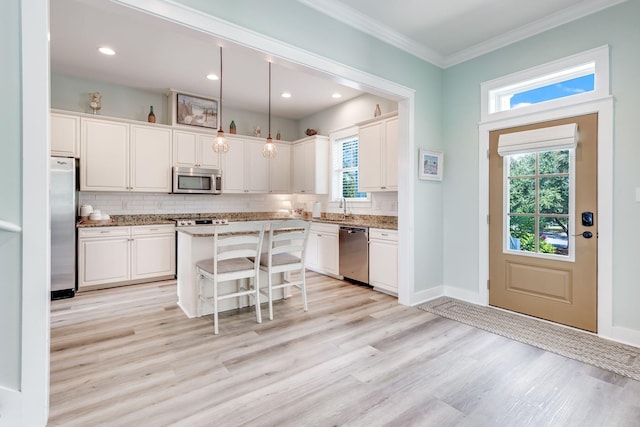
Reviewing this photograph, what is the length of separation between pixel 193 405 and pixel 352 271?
3014mm

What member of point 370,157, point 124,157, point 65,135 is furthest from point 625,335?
point 65,135

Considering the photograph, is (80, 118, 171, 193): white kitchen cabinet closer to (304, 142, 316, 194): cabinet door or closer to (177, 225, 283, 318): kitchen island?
(177, 225, 283, 318): kitchen island

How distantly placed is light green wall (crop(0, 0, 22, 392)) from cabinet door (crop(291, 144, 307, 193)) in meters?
4.59

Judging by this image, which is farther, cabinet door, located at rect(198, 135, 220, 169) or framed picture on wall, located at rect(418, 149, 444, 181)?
cabinet door, located at rect(198, 135, 220, 169)

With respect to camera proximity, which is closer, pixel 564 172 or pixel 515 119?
pixel 564 172

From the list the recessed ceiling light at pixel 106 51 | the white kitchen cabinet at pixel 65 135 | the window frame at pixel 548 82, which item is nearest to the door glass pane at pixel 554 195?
the window frame at pixel 548 82

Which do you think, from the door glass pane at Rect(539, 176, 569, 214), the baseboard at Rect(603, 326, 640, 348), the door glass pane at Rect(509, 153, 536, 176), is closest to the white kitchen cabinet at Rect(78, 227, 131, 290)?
the door glass pane at Rect(509, 153, 536, 176)

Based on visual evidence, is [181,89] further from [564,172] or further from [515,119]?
[564,172]

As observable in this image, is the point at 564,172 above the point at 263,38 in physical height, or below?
below

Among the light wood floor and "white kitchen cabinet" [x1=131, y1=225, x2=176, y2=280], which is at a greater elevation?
"white kitchen cabinet" [x1=131, y1=225, x2=176, y2=280]

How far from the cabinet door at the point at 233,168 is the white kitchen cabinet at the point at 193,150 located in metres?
0.19

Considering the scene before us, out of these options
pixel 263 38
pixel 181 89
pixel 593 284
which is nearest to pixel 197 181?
pixel 181 89

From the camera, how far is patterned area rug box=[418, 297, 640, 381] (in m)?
2.41

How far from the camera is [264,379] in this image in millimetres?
2197
